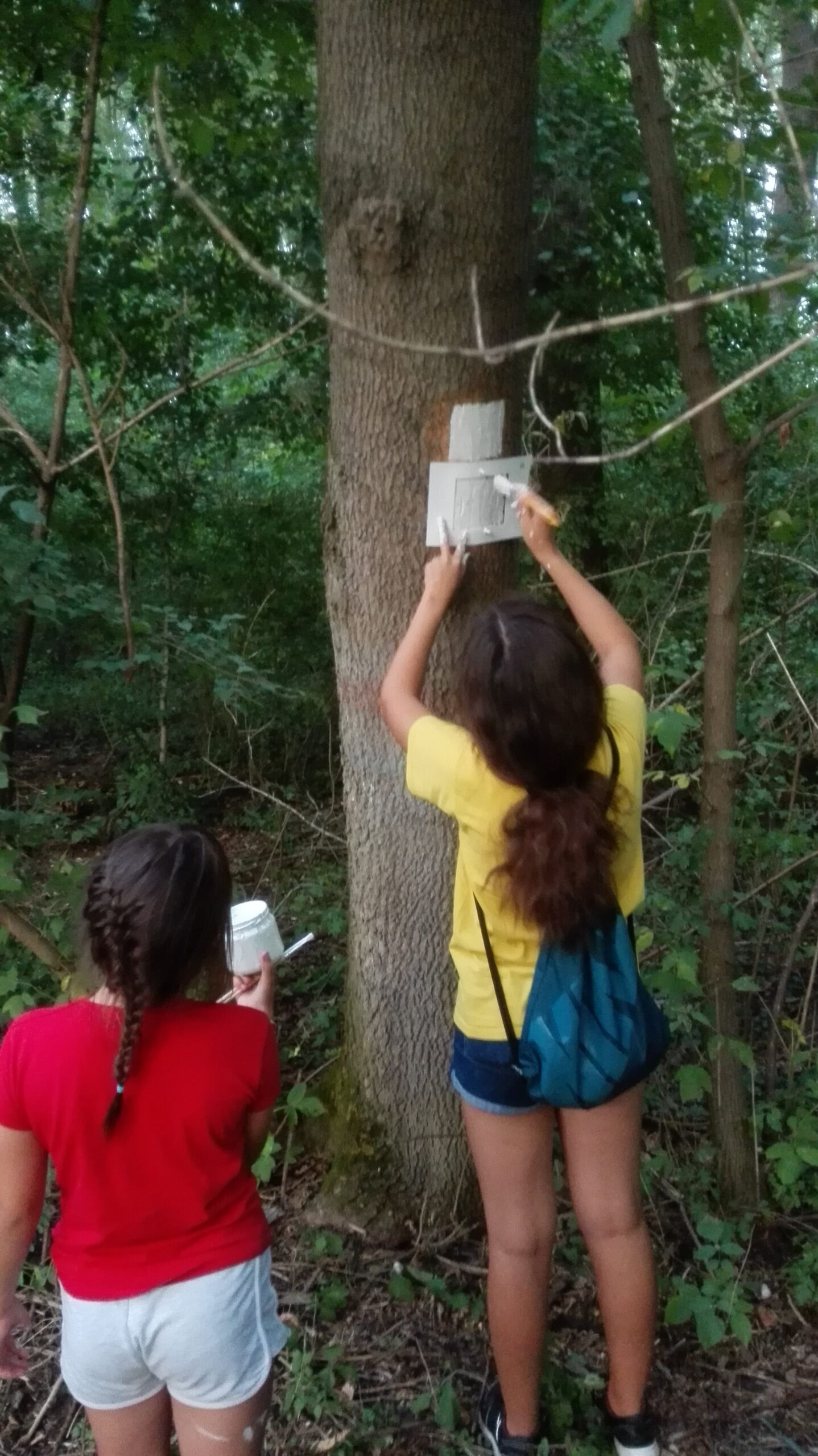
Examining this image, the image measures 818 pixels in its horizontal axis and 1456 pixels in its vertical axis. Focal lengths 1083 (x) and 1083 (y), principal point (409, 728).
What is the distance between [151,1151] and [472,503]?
1.46 metres

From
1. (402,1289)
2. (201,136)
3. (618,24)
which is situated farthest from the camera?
(201,136)

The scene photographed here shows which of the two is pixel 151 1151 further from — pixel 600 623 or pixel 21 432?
pixel 21 432

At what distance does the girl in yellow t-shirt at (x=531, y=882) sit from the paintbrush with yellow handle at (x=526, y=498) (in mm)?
19

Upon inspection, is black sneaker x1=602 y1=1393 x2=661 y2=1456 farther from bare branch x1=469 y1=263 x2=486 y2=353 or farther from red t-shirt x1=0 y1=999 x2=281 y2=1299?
bare branch x1=469 y1=263 x2=486 y2=353

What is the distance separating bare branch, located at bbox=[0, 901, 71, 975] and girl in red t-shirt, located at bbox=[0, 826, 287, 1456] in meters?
1.31

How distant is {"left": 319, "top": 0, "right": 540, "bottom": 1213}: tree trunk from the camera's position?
2.28m

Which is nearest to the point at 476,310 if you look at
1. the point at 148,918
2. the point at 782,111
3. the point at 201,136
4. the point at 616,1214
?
the point at 782,111

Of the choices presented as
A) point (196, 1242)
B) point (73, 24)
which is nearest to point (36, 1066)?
point (196, 1242)

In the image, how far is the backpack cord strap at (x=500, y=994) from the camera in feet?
6.42

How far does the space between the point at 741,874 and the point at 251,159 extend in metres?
4.17

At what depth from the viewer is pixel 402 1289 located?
2.60 meters

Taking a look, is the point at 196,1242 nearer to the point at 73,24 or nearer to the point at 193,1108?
the point at 193,1108

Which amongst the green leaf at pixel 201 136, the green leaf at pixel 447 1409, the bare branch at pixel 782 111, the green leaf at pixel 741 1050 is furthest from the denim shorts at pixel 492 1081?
the green leaf at pixel 201 136

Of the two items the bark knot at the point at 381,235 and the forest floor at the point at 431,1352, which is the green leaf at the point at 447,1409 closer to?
the forest floor at the point at 431,1352
